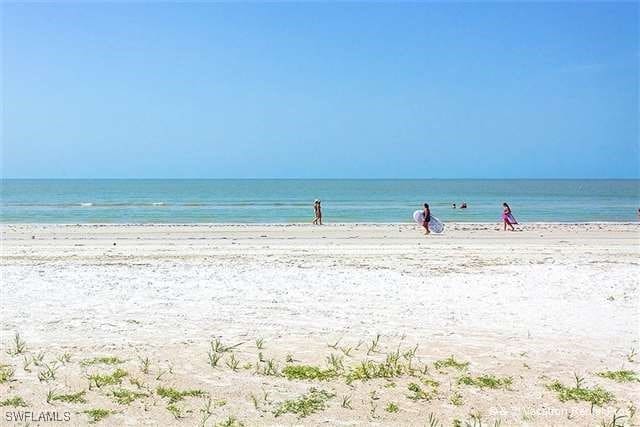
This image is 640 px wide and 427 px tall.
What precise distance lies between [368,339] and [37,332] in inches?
174

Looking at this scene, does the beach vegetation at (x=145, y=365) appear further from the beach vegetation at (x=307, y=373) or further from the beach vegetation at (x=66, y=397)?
the beach vegetation at (x=307, y=373)

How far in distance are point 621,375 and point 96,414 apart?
540cm

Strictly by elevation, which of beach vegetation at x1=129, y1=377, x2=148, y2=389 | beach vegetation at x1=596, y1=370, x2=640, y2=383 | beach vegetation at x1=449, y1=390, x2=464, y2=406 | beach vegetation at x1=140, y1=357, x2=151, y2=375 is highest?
beach vegetation at x1=140, y1=357, x2=151, y2=375

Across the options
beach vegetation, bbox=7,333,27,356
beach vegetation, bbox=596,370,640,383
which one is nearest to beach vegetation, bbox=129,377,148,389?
beach vegetation, bbox=7,333,27,356

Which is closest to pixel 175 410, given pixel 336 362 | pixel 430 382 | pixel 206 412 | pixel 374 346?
pixel 206 412

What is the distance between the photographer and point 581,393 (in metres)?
5.88

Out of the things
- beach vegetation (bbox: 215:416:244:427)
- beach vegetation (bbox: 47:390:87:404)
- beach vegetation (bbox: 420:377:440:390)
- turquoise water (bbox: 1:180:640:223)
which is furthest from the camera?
turquoise water (bbox: 1:180:640:223)

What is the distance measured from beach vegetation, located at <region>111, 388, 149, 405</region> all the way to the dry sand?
0.21ft

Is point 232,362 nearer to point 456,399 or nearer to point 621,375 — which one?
point 456,399

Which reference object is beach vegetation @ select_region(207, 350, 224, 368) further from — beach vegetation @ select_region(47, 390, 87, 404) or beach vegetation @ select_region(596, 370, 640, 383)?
beach vegetation @ select_region(596, 370, 640, 383)

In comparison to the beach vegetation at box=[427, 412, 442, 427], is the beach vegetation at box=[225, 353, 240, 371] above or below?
above

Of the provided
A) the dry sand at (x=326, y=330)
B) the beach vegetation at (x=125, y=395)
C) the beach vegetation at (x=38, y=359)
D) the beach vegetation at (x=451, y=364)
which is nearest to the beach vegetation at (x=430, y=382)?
the dry sand at (x=326, y=330)

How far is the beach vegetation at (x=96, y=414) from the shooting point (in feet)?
17.2

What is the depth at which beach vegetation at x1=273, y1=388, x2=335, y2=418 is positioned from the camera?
5473 mm
